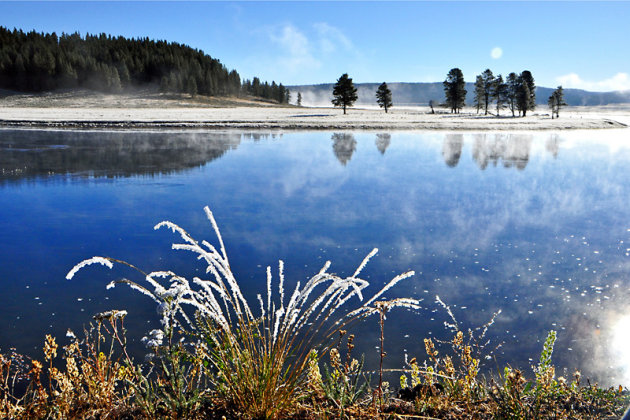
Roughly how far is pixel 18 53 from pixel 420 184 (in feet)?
399

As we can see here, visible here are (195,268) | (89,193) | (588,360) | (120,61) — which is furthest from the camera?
(120,61)

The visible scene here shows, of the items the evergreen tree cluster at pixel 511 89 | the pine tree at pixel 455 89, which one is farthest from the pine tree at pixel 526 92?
the pine tree at pixel 455 89

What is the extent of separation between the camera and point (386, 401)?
11.3 ft

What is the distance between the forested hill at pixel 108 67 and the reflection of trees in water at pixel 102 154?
258 ft

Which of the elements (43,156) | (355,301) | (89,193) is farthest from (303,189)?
(43,156)

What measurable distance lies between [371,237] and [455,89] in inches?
3279

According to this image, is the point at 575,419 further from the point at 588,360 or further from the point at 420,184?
the point at 420,184

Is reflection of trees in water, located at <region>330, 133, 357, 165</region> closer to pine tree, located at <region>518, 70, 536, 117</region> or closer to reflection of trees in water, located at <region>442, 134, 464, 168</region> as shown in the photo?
reflection of trees in water, located at <region>442, 134, 464, 168</region>

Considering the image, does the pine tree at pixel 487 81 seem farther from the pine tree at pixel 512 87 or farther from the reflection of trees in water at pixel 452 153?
the reflection of trees in water at pixel 452 153

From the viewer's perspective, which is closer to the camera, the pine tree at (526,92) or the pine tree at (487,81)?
the pine tree at (526,92)

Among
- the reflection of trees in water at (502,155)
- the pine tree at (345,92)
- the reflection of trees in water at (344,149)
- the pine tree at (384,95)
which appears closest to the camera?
the reflection of trees in water at (502,155)

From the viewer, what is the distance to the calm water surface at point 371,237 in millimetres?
5184

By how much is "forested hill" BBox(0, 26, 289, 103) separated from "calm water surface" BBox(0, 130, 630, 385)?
298ft

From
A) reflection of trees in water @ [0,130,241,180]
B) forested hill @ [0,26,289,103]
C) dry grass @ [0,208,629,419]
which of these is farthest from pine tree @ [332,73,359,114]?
dry grass @ [0,208,629,419]
